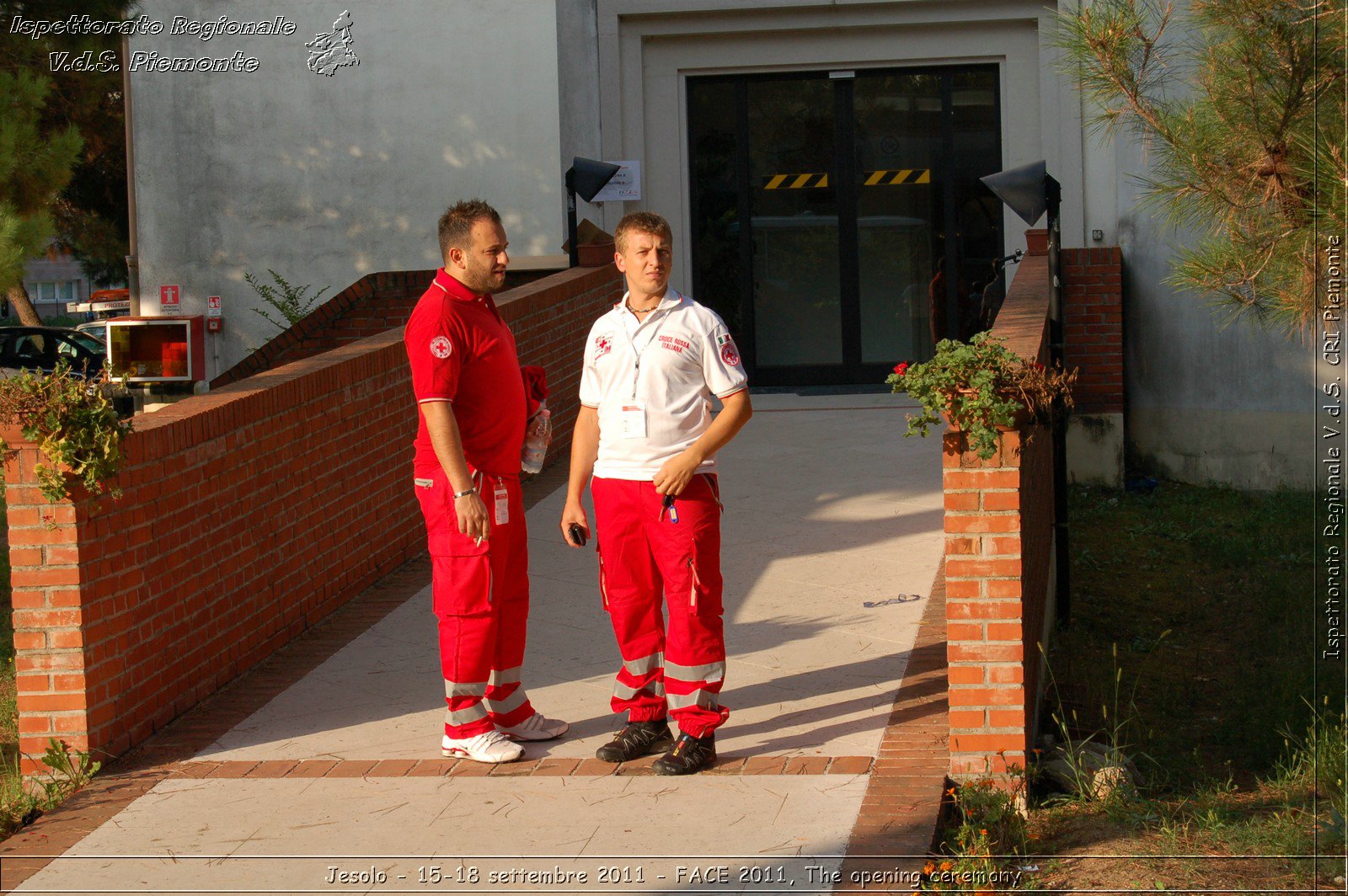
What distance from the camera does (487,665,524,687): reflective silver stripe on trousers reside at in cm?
557

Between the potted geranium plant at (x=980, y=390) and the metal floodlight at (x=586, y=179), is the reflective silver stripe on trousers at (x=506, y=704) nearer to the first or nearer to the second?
the potted geranium plant at (x=980, y=390)

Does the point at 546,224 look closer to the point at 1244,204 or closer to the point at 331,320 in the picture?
the point at 331,320

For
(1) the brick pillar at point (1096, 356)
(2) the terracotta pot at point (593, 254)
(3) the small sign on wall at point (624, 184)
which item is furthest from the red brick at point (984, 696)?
(3) the small sign on wall at point (624, 184)

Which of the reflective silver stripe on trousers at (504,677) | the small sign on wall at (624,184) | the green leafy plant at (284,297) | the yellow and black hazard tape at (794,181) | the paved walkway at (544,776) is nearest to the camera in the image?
the paved walkway at (544,776)

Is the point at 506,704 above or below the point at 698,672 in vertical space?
below

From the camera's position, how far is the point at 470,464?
5359mm

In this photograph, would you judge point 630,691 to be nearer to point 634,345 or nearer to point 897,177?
point 634,345

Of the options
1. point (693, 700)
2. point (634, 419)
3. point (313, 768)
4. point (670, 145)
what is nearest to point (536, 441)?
point (634, 419)

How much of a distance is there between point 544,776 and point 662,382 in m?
1.51

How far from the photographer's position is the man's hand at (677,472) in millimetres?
5035

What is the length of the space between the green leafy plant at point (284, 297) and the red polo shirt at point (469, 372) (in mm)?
10793

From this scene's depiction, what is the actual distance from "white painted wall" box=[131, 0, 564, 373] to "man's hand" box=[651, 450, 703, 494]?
412 inches

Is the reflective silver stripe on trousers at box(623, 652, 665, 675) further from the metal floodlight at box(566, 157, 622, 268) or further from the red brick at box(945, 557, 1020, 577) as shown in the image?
the metal floodlight at box(566, 157, 622, 268)

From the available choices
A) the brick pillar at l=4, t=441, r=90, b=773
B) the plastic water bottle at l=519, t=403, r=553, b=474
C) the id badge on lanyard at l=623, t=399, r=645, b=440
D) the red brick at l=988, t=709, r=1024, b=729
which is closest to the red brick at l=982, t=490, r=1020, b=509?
the red brick at l=988, t=709, r=1024, b=729
